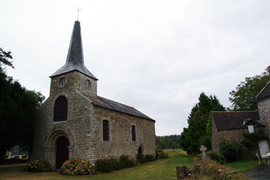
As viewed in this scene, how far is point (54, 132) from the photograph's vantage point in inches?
586

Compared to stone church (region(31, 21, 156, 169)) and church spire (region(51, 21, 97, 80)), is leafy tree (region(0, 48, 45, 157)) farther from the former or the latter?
church spire (region(51, 21, 97, 80))

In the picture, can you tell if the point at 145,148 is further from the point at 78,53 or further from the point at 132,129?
the point at 78,53

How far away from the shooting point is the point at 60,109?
50.1 feet

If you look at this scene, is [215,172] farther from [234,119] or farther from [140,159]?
[140,159]

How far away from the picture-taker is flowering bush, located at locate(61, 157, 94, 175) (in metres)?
11.9

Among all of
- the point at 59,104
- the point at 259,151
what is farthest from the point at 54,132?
the point at 259,151

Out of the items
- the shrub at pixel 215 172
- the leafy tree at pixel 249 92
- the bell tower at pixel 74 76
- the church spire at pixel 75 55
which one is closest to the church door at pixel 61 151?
the bell tower at pixel 74 76

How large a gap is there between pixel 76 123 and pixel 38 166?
4.65 metres

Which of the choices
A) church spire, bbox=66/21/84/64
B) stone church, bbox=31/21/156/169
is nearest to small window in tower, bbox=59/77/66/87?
stone church, bbox=31/21/156/169

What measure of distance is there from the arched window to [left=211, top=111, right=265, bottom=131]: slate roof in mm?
13877

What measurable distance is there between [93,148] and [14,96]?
25.4 ft

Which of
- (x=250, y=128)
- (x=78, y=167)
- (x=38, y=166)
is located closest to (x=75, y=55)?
(x=38, y=166)

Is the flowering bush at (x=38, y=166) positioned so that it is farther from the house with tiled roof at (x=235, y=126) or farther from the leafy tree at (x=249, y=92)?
the leafy tree at (x=249, y=92)

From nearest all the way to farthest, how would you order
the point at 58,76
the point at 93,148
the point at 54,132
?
the point at 93,148, the point at 54,132, the point at 58,76
